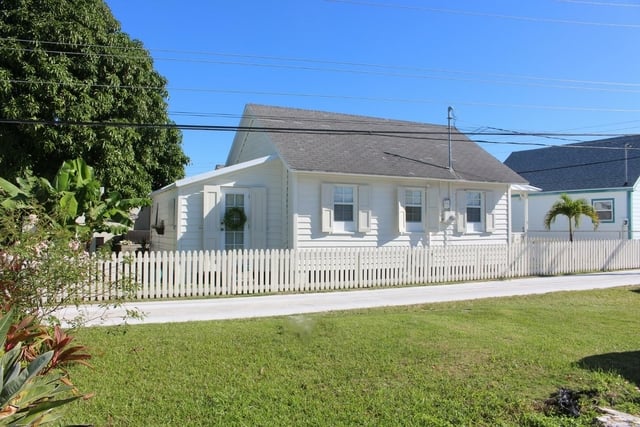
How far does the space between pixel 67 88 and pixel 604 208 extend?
24989 millimetres

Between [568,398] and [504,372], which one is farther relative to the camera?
[504,372]

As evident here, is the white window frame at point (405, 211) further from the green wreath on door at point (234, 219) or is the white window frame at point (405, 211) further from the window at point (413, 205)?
the green wreath on door at point (234, 219)

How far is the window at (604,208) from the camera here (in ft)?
82.8

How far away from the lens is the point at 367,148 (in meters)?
17.8

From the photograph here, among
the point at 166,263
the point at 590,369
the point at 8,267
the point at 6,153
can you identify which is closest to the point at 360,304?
the point at 166,263

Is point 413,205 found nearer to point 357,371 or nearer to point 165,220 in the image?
point 165,220

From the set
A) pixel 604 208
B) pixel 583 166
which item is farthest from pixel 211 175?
pixel 583 166

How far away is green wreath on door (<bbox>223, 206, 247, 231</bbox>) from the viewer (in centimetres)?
1478

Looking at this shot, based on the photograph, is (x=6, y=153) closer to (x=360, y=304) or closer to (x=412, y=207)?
(x=360, y=304)

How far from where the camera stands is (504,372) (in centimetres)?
557

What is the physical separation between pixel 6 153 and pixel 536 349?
15.0 meters

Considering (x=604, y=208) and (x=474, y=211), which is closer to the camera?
(x=474, y=211)

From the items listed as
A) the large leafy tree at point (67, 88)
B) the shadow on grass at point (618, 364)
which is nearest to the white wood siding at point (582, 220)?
the shadow on grass at point (618, 364)

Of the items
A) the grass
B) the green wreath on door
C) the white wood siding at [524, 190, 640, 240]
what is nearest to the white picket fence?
the green wreath on door
